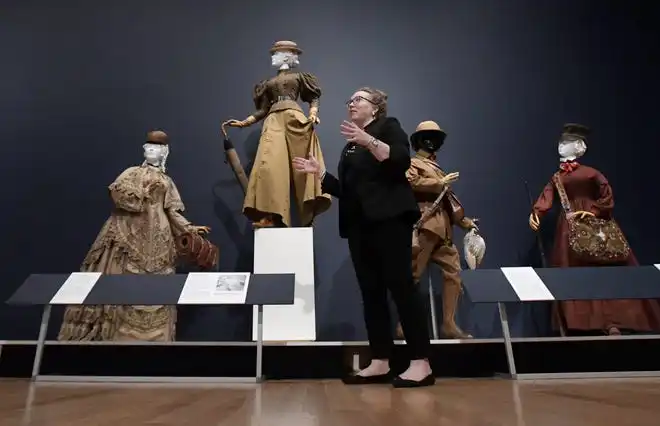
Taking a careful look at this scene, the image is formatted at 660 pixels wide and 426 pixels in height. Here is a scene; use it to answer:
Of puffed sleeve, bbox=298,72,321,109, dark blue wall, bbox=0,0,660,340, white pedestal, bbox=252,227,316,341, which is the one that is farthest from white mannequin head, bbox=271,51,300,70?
white pedestal, bbox=252,227,316,341

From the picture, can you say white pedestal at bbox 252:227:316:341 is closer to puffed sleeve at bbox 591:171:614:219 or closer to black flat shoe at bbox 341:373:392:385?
black flat shoe at bbox 341:373:392:385

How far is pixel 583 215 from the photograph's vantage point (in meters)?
3.39

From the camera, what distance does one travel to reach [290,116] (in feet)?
11.5

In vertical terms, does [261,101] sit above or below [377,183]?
above

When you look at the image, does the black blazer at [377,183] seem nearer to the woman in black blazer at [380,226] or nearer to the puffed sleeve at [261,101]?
the woman in black blazer at [380,226]

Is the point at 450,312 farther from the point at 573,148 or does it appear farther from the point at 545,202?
the point at 573,148

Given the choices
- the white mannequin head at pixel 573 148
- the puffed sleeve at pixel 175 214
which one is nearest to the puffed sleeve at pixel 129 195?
the puffed sleeve at pixel 175 214

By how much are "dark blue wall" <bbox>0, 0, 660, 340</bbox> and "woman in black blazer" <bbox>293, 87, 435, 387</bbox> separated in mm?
1494

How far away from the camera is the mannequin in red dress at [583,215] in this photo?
10.8 feet

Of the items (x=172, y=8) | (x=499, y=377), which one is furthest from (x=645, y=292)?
(x=172, y=8)


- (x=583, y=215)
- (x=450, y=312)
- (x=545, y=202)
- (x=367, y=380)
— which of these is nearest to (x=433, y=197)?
(x=450, y=312)

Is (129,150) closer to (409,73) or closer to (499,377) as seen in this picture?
(409,73)

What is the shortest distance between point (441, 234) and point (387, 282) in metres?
1.11

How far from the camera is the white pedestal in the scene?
3.02m
